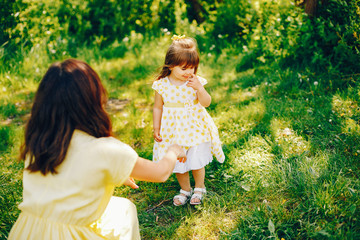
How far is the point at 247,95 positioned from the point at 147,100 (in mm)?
1300

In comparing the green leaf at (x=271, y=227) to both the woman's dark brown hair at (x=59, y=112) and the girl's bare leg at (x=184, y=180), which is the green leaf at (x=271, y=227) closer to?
the girl's bare leg at (x=184, y=180)

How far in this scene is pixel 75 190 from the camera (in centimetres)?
152

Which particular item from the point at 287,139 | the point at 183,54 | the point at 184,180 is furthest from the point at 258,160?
the point at 183,54

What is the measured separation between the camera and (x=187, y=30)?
5.69 metres

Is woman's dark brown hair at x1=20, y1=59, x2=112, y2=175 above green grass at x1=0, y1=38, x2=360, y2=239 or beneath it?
above

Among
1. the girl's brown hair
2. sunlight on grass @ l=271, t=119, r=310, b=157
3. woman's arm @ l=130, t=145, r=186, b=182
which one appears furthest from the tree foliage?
woman's arm @ l=130, t=145, r=186, b=182

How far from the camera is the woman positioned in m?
1.52

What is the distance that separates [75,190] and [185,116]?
1191mm

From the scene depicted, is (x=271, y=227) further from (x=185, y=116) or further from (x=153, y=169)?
(x=185, y=116)

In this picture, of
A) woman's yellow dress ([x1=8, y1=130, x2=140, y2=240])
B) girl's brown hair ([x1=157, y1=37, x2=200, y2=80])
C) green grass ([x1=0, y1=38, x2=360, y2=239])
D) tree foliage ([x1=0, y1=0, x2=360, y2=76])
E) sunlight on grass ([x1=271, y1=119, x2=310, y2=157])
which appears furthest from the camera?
tree foliage ([x1=0, y1=0, x2=360, y2=76])

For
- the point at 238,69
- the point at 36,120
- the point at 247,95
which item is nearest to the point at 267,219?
the point at 36,120

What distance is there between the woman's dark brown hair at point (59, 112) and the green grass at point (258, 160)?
1080 mm

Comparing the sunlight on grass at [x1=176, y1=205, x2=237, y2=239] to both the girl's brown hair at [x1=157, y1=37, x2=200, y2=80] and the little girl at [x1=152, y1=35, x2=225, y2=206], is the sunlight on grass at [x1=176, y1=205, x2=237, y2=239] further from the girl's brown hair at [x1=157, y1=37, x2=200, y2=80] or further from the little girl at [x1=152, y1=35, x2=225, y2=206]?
the girl's brown hair at [x1=157, y1=37, x2=200, y2=80]

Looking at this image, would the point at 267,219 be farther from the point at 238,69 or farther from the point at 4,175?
the point at 238,69
